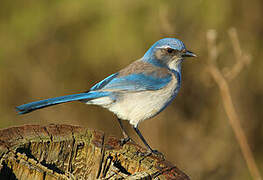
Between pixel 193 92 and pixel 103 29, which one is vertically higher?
pixel 103 29

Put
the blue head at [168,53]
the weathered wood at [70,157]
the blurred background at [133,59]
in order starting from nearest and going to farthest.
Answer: the weathered wood at [70,157] → the blue head at [168,53] → the blurred background at [133,59]

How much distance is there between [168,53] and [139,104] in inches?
36.0

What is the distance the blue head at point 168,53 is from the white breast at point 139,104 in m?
0.60

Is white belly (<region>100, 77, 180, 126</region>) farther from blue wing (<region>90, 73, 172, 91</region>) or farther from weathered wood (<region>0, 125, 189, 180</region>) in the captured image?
weathered wood (<region>0, 125, 189, 180</region>)

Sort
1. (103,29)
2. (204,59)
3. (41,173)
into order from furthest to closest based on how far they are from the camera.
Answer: (103,29) < (204,59) < (41,173)

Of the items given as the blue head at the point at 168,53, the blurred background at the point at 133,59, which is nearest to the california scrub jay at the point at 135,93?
the blue head at the point at 168,53

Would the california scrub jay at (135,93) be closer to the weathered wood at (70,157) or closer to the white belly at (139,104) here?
the white belly at (139,104)

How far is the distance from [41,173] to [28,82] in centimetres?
413

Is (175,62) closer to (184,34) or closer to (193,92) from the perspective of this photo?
(184,34)

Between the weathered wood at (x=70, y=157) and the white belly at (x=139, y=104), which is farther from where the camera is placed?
the white belly at (x=139, y=104)

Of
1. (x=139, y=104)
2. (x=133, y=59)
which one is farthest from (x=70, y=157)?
(x=133, y=59)

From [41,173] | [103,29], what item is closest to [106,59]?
[103,29]

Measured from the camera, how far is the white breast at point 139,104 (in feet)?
14.9

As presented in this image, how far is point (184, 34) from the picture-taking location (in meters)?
6.26
